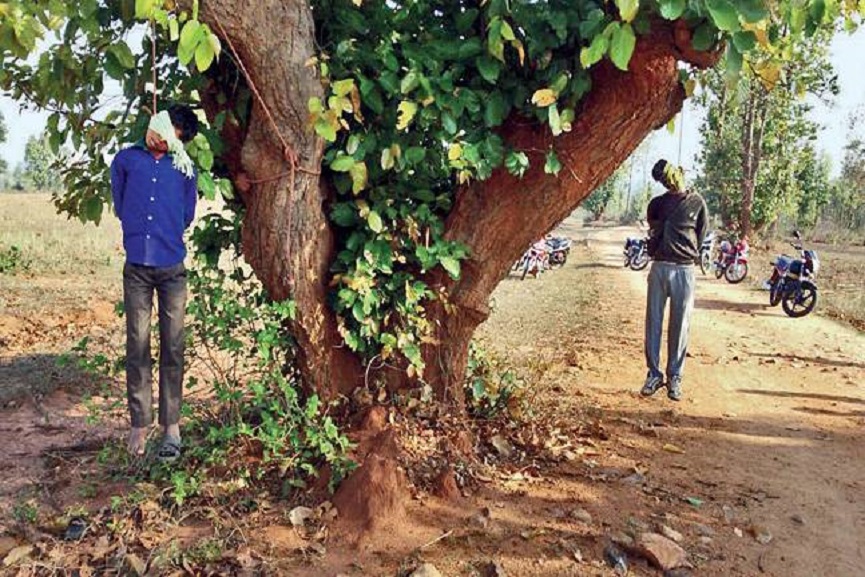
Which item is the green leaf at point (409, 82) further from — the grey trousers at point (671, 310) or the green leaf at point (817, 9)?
the grey trousers at point (671, 310)

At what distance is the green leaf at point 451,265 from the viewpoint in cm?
364

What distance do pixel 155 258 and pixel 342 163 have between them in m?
1.03

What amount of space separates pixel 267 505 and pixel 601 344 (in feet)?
18.4

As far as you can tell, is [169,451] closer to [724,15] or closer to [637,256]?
[724,15]

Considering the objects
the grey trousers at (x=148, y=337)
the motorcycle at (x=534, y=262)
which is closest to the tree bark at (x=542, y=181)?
the grey trousers at (x=148, y=337)

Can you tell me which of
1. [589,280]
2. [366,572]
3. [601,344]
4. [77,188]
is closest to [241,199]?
[77,188]

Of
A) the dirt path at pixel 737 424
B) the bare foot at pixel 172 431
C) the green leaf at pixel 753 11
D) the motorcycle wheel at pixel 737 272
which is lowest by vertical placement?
the dirt path at pixel 737 424

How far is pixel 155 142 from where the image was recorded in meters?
3.26

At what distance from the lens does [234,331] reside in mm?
3752

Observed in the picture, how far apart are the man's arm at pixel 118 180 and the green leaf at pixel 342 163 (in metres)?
1.02

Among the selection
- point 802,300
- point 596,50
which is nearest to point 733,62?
point 596,50

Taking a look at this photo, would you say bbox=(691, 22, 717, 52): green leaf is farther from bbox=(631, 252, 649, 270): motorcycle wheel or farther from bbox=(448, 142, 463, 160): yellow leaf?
bbox=(631, 252, 649, 270): motorcycle wheel

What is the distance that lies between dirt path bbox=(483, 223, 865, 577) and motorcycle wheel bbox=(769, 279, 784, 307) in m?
0.74

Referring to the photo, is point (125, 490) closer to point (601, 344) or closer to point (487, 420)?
point (487, 420)
